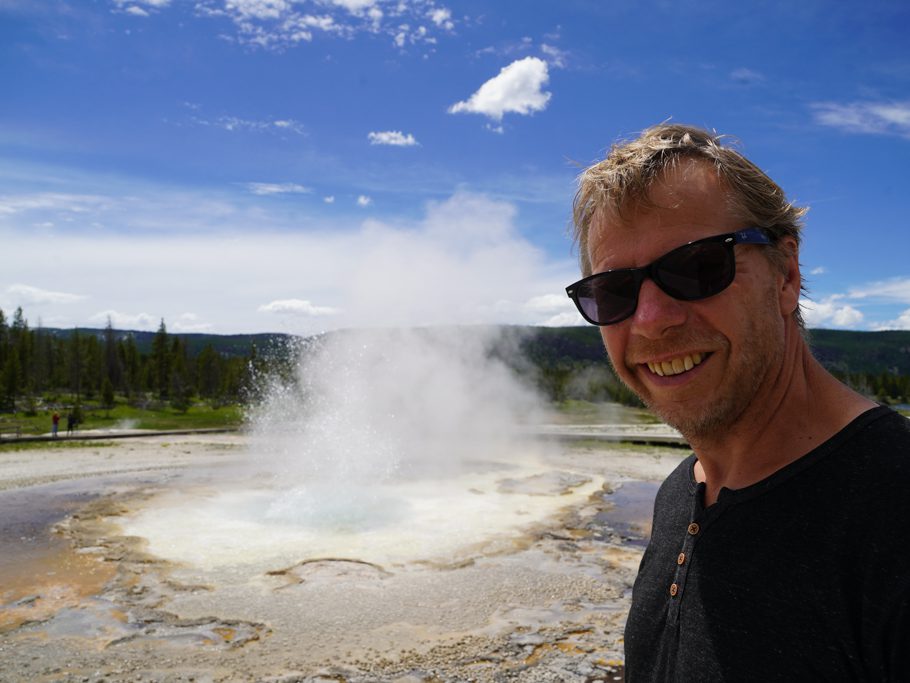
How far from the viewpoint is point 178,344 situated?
64.8 metres

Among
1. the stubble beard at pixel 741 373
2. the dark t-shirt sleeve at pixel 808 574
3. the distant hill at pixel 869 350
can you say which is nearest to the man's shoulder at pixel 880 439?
the dark t-shirt sleeve at pixel 808 574

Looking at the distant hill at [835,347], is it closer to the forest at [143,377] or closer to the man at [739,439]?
the forest at [143,377]

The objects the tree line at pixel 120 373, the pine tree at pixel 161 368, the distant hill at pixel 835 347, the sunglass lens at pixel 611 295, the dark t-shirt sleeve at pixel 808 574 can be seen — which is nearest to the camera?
the dark t-shirt sleeve at pixel 808 574

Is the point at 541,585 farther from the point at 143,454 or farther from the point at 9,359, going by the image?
the point at 9,359

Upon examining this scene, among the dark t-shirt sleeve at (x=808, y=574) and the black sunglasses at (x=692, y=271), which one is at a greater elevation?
the black sunglasses at (x=692, y=271)

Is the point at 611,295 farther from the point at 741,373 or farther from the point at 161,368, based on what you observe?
the point at 161,368

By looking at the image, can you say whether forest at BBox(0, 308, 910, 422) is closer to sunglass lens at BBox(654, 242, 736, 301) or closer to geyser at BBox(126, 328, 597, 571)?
geyser at BBox(126, 328, 597, 571)

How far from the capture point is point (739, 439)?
1366 mm

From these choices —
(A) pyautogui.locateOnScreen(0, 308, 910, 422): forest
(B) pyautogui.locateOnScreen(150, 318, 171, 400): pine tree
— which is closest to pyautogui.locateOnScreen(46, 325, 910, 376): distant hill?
(A) pyautogui.locateOnScreen(0, 308, 910, 422): forest

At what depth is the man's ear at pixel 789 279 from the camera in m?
1.41

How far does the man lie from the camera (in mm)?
1076

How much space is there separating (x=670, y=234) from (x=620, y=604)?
7704 mm

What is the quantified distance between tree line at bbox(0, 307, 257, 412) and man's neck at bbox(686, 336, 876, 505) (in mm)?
49897

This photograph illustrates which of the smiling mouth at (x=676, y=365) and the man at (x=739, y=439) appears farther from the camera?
the smiling mouth at (x=676, y=365)
